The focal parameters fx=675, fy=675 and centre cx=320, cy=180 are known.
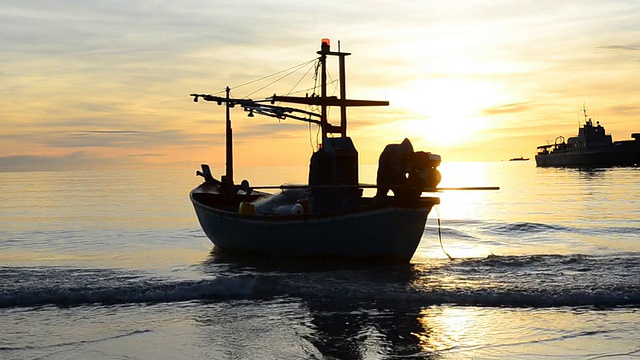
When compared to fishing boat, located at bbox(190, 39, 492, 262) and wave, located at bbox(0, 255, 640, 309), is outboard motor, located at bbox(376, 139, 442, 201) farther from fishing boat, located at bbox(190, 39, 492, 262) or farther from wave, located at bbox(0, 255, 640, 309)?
wave, located at bbox(0, 255, 640, 309)

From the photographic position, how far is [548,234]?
97.8 feet

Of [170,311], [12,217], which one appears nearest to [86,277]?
[170,311]

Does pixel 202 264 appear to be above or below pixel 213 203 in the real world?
below

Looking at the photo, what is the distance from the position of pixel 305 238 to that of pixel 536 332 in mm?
8744

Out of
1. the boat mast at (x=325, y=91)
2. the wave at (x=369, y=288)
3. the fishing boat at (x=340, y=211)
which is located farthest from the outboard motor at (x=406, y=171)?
the boat mast at (x=325, y=91)

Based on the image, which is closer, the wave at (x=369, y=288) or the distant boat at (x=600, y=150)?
the wave at (x=369, y=288)

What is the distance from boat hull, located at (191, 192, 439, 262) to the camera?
17531 millimetres

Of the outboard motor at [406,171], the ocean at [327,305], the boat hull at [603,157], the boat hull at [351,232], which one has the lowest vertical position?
the ocean at [327,305]

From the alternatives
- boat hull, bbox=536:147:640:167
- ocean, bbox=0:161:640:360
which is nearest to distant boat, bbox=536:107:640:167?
boat hull, bbox=536:147:640:167

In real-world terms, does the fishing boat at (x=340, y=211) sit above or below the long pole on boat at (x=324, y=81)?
below

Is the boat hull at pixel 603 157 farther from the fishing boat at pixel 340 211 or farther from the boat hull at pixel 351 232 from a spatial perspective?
the boat hull at pixel 351 232

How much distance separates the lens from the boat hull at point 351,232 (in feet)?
57.5

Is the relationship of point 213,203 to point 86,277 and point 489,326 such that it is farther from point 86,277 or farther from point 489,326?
point 489,326

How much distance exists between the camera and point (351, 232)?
1798 centimetres
